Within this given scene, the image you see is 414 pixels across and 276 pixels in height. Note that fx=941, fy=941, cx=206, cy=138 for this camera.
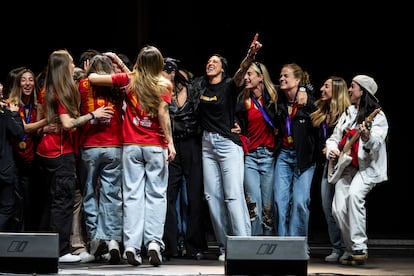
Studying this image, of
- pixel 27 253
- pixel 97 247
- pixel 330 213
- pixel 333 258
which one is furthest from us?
pixel 330 213

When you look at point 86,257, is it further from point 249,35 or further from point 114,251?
point 249,35

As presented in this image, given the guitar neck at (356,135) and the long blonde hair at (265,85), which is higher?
the long blonde hair at (265,85)

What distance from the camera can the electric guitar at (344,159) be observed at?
844 centimetres

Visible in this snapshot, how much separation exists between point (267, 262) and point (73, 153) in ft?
7.14

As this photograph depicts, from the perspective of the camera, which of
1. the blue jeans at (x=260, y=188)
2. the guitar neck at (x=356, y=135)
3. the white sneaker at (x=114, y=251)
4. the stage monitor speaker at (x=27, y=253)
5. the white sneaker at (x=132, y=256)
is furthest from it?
the blue jeans at (x=260, y=188)

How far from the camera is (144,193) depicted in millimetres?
8016

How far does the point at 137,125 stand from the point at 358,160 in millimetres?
2057

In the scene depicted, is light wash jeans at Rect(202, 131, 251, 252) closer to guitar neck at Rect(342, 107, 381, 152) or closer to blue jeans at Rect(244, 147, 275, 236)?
blue jeans at Rect(244, 147, 275, 236)

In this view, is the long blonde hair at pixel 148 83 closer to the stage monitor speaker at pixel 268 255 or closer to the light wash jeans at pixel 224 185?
the light wash jeans at pixel 224 185

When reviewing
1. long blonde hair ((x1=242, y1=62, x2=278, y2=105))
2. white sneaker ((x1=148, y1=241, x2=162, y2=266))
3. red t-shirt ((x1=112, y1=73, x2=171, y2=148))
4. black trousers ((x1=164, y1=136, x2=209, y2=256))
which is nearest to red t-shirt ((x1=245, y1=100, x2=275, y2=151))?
long blonde hair ((x1=242, y1=62, x2=278, y2=105))

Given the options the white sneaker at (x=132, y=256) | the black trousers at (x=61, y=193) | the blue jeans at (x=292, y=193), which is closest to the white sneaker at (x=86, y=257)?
the black trousers at (x=61, y=193)

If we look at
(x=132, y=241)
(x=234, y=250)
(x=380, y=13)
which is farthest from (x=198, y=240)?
(x=380, y=13)

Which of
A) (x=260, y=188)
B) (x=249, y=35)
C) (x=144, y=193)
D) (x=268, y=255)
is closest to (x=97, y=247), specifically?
(x=144, y=193)

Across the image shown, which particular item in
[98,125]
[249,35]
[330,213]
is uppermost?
[249,35]
